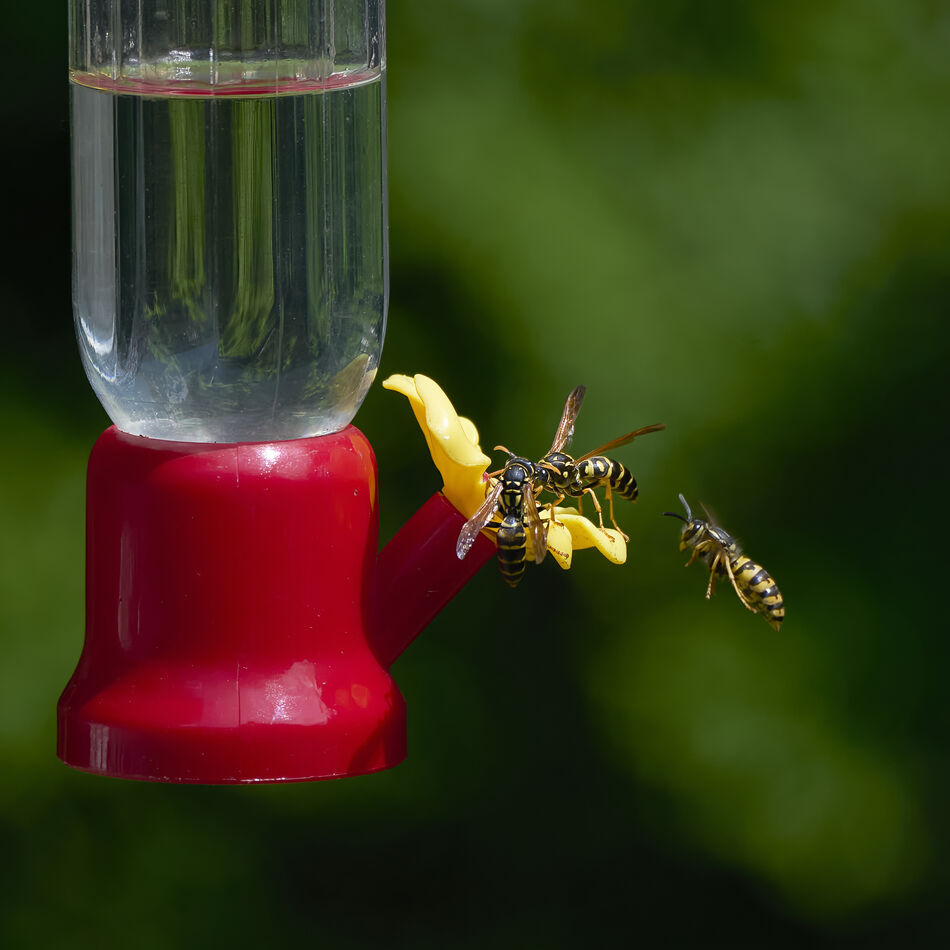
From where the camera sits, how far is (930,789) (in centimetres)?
291

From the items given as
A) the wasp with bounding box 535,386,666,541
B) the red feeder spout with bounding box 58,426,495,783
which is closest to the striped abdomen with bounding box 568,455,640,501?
the wasp with bounding box 535,386,666,541

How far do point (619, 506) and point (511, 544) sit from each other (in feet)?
4.52

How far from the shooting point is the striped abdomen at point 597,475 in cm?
154

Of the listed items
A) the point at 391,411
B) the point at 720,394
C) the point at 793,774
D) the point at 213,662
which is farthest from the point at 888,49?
the point at 213,662

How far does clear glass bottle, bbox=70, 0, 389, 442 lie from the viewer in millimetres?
1418

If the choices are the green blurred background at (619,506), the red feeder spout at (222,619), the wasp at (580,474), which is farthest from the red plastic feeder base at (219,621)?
the green blurred background at (619,506)

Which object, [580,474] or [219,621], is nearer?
[219,621]

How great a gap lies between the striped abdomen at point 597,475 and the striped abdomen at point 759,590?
202 millimetres

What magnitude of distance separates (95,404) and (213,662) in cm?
159

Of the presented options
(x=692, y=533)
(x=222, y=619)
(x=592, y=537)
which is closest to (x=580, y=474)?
(x=592, y=537)

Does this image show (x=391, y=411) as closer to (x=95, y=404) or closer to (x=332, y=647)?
(x=95, y=404)

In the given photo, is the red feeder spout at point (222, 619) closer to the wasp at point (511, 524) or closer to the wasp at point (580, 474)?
the wasp at point (511, 524)

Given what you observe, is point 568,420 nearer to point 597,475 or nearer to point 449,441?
point 597,475

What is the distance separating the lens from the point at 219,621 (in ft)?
4.33
